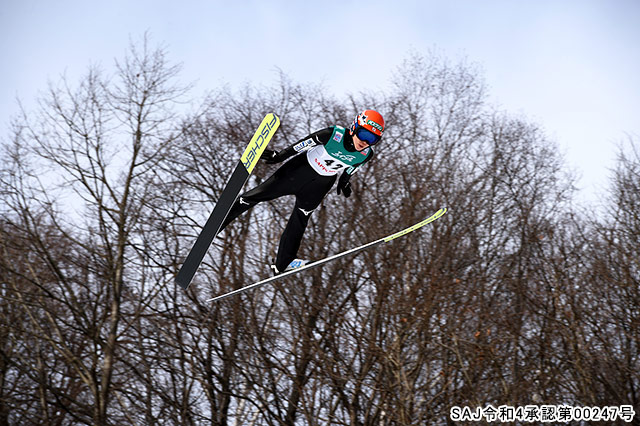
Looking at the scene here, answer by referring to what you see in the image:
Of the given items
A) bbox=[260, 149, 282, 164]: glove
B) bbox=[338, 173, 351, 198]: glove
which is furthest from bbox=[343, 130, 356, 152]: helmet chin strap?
bbox=[260, 149, 282, 164]: glove

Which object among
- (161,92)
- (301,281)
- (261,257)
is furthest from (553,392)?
(161,92)

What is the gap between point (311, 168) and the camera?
4.98m

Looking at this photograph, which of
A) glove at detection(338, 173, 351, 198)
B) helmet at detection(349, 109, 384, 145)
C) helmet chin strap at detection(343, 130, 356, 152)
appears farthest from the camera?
glove at detection(338, 173, 351, 198)

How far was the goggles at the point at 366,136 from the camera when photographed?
4617mm

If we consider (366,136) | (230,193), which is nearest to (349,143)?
(366,136)

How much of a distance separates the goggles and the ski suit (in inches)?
4.0

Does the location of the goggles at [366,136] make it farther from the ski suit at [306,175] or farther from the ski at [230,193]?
the ski at [230,193]

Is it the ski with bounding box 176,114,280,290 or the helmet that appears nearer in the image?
the helmet

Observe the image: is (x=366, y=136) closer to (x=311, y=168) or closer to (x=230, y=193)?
(x=311, y=168)

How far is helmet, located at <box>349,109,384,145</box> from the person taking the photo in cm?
461

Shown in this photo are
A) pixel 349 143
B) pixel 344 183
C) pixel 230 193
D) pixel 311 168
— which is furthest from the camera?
pixel 344 183

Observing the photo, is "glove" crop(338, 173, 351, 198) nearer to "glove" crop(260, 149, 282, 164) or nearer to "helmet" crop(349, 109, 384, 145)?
"helmet" crop(349, 109, 384, 145)

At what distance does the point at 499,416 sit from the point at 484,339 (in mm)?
2562

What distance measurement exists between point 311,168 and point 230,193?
71cm
